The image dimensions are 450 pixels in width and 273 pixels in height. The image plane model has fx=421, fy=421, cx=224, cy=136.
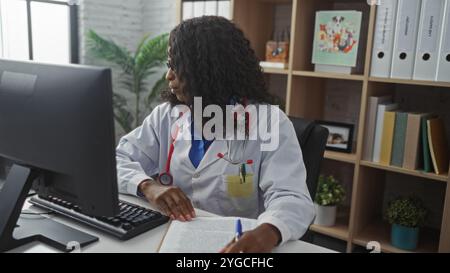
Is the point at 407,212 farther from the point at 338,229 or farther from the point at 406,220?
the point at 338,229

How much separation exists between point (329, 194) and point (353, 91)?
670 mm

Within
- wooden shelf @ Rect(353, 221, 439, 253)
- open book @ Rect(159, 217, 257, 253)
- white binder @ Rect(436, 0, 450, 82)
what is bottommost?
wooden shelf @ Rect(353, 221, 439, 253)

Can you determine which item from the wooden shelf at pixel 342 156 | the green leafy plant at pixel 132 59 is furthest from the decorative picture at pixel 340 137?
the green leafy plant at pixel 132 59

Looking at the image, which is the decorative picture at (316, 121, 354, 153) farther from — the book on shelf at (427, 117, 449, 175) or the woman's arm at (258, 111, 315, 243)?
the woman's arm at (258, 111, 315, 243)

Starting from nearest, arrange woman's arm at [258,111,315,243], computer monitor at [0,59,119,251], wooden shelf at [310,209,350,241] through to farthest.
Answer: computer monitor at [0,59,119,251]
woman's arm at [258,111,315,243]
wooden shelf at [310,209,350,241]

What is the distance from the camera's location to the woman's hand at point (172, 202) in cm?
117

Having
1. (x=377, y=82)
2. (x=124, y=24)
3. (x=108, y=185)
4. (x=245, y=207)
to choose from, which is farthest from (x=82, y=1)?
(x=108, y=185)

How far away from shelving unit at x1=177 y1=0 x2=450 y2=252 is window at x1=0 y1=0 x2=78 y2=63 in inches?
43.1

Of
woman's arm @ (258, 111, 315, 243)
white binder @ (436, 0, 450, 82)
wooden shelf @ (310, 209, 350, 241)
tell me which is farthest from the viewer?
wooden shelf @ (310, 209, 350, 241)

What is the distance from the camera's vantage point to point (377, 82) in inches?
88.0

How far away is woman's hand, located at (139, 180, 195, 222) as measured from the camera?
1.17 metres

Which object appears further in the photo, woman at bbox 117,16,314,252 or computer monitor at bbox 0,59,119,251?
woman at bbox 117,16,314,252

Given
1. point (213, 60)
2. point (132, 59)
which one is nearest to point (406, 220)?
point (213, 60)

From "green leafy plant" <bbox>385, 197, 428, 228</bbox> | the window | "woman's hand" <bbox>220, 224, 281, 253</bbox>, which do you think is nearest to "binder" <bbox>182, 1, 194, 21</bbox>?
the window
